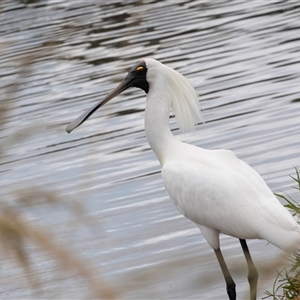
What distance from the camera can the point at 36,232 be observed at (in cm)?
125

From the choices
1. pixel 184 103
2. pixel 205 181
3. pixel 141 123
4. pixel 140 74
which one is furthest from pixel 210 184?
pixel 141 123

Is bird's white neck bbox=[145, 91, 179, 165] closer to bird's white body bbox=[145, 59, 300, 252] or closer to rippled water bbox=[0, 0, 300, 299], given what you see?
bird's white body bbox=[145, 59, 300, 252]

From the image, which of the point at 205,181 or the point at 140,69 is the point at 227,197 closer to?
the point at 205,181

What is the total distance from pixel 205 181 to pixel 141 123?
606 centimetres

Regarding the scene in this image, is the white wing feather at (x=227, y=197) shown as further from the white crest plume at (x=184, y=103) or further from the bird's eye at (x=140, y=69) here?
the bird's eye at (x=140, y=69)

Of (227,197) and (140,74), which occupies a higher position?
(140,74)

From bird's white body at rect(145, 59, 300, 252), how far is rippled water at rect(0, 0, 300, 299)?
8.2 inches

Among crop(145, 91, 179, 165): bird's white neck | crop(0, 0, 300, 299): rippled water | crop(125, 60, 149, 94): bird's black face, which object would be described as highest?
crop(125, 60, 149, 94): bird's black face

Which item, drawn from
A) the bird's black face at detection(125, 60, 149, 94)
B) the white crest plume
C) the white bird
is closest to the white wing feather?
the white bird

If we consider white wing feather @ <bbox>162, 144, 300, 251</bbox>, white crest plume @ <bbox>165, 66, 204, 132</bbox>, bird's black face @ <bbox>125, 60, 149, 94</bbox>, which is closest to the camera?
white wing feather @ <bbox>162, 144, 300, 251</bbox>

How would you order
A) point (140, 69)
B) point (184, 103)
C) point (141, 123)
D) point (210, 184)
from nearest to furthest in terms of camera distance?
1. point (210, 184)
2. point (184, 103)
3. point (140, 69)
4. point (141, 123)

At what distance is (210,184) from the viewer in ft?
17.3

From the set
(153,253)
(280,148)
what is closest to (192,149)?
(153,253)

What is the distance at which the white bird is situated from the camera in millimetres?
4840
